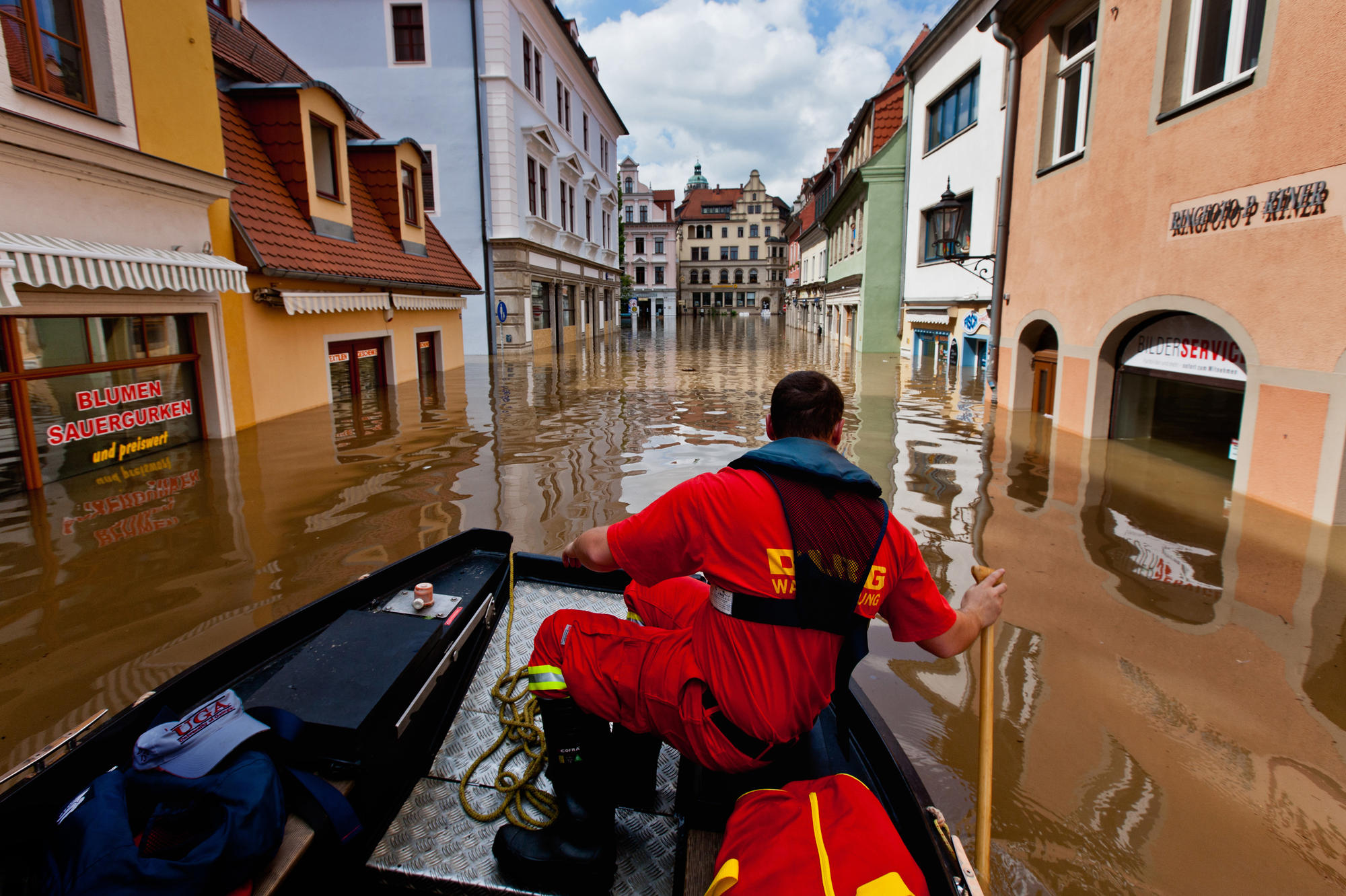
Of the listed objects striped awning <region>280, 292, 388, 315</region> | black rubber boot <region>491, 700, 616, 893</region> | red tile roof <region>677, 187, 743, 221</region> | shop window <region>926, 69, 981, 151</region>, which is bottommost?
black rubber boot <region>491, 700, 616, 893</region>

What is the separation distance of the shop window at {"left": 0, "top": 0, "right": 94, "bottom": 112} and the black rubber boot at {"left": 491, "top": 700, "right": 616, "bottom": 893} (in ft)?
26.9

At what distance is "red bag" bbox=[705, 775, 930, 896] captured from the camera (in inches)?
67.2

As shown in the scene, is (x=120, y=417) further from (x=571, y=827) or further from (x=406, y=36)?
(x=406, y=36)

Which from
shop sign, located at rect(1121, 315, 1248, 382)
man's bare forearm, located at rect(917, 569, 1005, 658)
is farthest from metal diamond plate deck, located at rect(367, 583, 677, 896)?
shop sign, located at rect(1121, 315, 1248, 382)

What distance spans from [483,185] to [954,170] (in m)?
14.0

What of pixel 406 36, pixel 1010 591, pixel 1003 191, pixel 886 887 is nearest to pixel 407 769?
pixel 886 887

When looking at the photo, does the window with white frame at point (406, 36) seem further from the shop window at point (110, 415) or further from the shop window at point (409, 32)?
the shop window at point (110, 415)

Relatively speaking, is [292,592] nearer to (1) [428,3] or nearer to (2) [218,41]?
(2) [218,41]

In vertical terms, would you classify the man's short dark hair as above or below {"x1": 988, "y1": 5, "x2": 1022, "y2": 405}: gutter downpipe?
below

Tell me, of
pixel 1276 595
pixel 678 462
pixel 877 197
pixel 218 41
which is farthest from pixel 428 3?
pixel 1276 595

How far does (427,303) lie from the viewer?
17062 millimetres

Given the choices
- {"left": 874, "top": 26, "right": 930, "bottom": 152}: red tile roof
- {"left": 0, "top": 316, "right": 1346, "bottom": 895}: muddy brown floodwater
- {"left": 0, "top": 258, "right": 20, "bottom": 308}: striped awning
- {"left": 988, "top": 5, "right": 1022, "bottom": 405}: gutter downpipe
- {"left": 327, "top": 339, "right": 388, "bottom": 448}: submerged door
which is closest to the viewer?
{"left": 0, "top": 316, "right": 1346, "bottom": 895}: muddy brown floodwater

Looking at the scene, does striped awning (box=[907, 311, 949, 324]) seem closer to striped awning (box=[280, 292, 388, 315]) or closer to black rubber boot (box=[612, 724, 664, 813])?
striped awning (box=[280, 292, 388, 315])

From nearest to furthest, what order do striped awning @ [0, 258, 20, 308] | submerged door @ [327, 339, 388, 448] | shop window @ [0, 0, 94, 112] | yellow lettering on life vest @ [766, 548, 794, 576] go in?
yellow lettering on life vest @ [766, 548, 794, 576] < striped awning @ [0, 258, 20, 308] < shop window @ [0, 0, 94, 112] < submerged door @ [327, 339, 388, 448]
